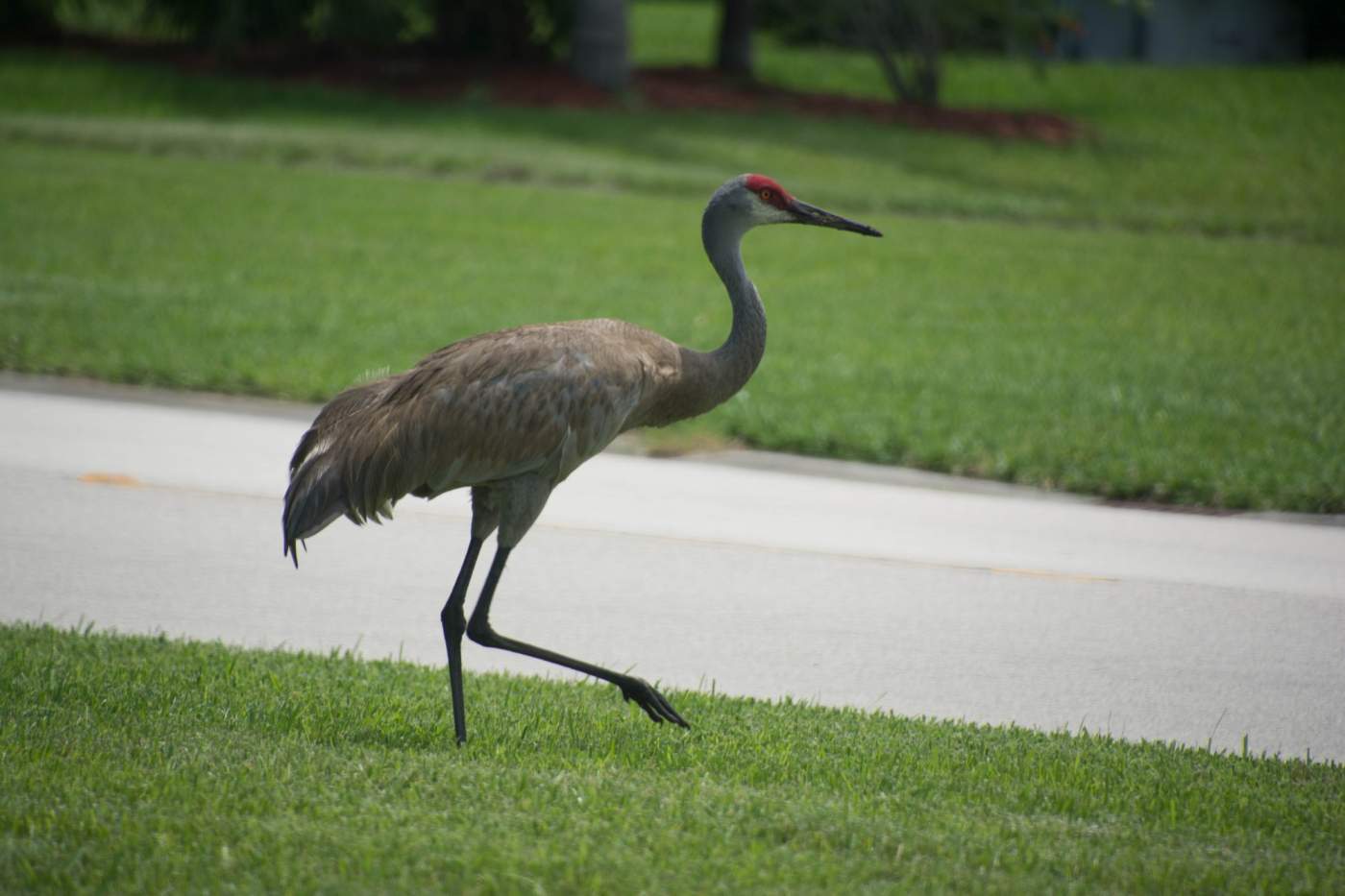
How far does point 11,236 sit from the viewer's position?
1534 centimetres

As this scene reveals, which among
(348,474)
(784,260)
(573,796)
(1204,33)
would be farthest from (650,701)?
(1204,33)

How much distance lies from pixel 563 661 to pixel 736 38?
27.5m

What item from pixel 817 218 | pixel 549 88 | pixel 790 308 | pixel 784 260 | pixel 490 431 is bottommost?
pixel 549 88

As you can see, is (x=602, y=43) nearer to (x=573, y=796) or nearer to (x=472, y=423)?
(x=472, y=423)

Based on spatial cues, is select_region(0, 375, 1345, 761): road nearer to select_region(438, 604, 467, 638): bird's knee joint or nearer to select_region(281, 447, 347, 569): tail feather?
select_region(438, 604, 467, 638): bird's knee joint

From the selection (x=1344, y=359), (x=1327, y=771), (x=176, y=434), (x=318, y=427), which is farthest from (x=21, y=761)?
(x=1344, y=359)

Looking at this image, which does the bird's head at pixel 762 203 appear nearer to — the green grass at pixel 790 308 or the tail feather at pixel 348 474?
the tail feather at pixel 348 474

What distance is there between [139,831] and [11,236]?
12553 mm

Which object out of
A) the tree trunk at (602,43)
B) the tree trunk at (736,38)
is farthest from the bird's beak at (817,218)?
the tree trunk at (736,38)

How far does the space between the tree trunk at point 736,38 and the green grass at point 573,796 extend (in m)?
27.0

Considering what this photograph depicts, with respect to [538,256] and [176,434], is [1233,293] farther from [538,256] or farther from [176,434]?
[176,434]

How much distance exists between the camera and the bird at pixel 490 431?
17.3ft

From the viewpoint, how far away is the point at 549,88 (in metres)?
27.5

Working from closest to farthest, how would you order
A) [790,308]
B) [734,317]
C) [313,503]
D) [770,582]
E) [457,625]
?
1. [313,503]
2. [457,625]
3. [734,317]
4. [770,582]
5. [790,308]
